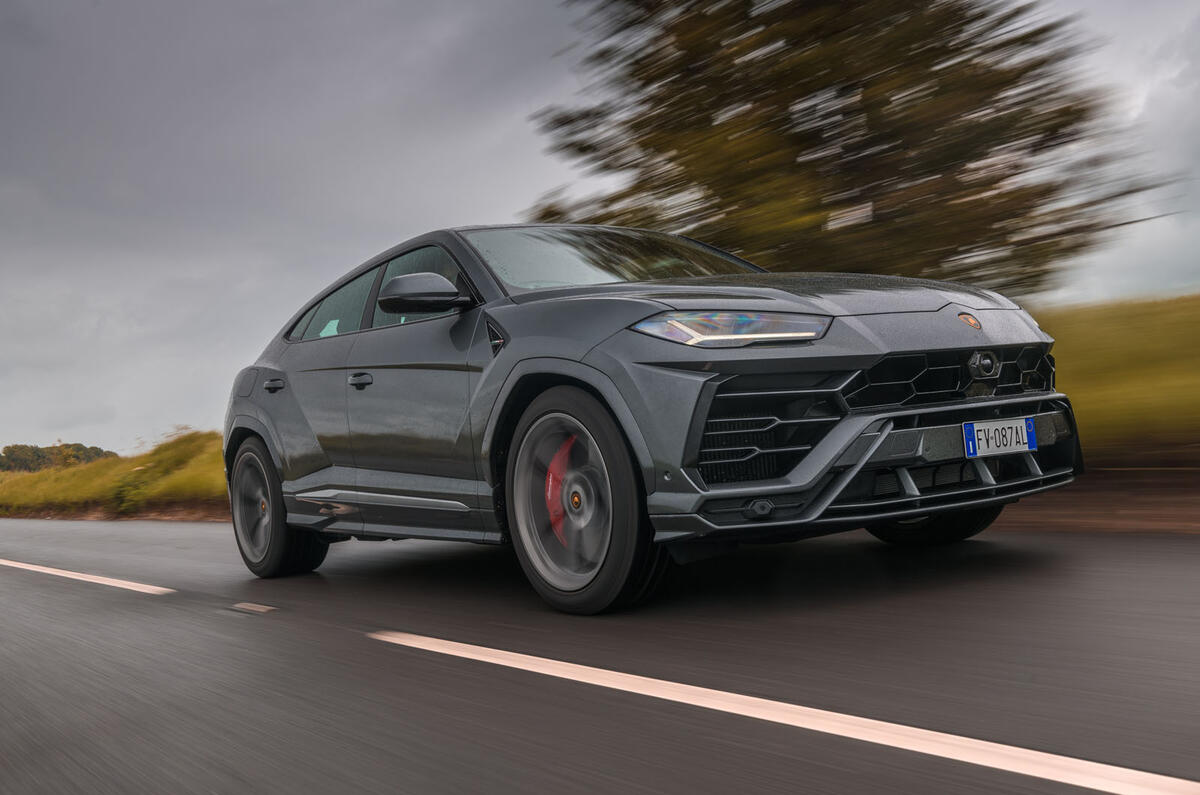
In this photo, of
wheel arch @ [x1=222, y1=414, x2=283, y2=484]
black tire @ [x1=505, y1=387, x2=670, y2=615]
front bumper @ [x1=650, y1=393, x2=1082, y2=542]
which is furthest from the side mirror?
wheel arch @ [x1=222, y1=414, x2=283, y2=484]

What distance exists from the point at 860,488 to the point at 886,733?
133 cm

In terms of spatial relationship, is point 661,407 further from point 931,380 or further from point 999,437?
point 999,437

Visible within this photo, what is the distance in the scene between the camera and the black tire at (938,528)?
5.20m

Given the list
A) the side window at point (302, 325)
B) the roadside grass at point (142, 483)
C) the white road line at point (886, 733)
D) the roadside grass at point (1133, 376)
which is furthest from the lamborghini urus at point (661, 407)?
the roadside grass at point (142, 483)

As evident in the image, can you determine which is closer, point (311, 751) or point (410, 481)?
point (311, 751)

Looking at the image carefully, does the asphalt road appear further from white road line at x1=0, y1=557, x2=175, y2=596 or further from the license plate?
white road line at x1=0, y1=557, x2=175, y2=596

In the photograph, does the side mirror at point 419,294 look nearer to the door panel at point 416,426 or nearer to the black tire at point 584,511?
the door panel at point 416,426

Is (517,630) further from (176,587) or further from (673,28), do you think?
(673,28)

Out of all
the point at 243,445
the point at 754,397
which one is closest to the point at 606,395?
the point at 754,397

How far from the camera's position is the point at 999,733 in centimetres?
258

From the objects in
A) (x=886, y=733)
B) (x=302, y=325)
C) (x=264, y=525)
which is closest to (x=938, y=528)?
(x=886, y=733)

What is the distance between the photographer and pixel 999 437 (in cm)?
415

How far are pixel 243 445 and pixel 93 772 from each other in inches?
159

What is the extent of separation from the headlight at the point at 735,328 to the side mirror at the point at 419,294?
1.08m
